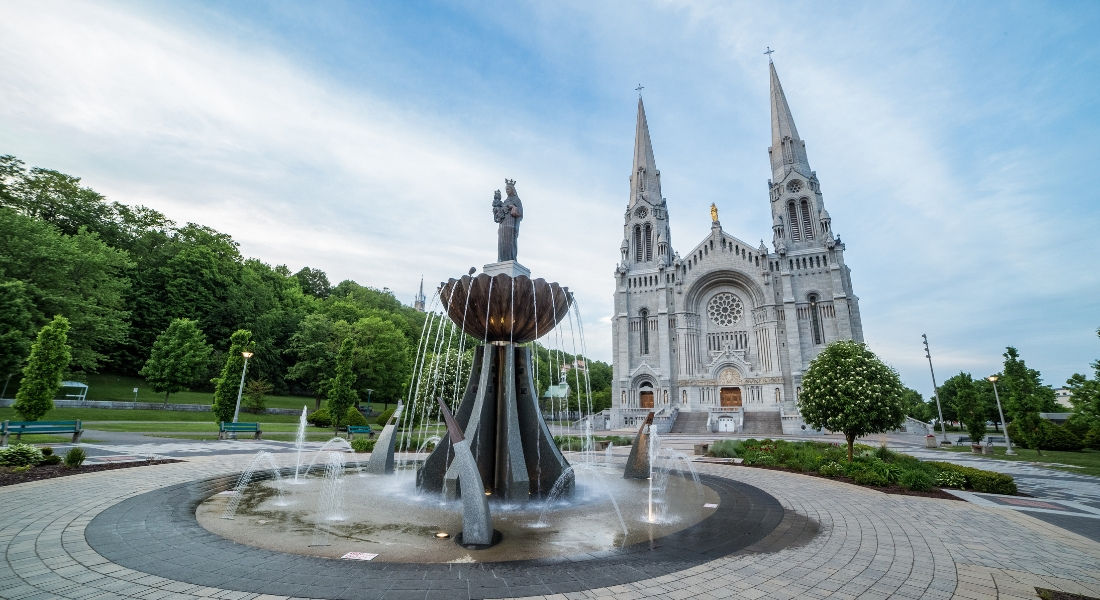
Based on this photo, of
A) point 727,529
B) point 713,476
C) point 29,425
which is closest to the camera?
point 727,529

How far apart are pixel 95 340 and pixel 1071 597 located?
5233 cm

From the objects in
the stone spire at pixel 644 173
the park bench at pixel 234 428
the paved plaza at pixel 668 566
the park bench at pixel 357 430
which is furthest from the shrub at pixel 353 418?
the stone spire at pixel 644 173

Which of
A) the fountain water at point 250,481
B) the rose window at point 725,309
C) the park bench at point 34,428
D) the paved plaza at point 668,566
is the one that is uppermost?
the rose window at point 725,309

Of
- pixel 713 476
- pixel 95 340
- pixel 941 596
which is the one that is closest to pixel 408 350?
pixel 95 340

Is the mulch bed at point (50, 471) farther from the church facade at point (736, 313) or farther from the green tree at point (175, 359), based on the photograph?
the church facade at point (736, 313)

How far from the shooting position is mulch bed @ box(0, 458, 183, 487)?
9.06m

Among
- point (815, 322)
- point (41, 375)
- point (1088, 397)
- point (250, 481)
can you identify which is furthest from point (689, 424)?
point (41, 375)

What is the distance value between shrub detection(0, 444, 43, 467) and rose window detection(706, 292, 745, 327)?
166 feet

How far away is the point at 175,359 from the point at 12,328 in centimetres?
865

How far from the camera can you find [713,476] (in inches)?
487

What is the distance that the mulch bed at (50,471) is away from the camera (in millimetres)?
9057

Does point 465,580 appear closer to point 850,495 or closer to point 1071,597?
point 1071,597

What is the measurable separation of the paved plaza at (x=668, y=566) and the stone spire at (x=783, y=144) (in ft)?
170

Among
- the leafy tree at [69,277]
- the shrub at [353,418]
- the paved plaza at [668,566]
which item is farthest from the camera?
the leafy tree at [69,277]
